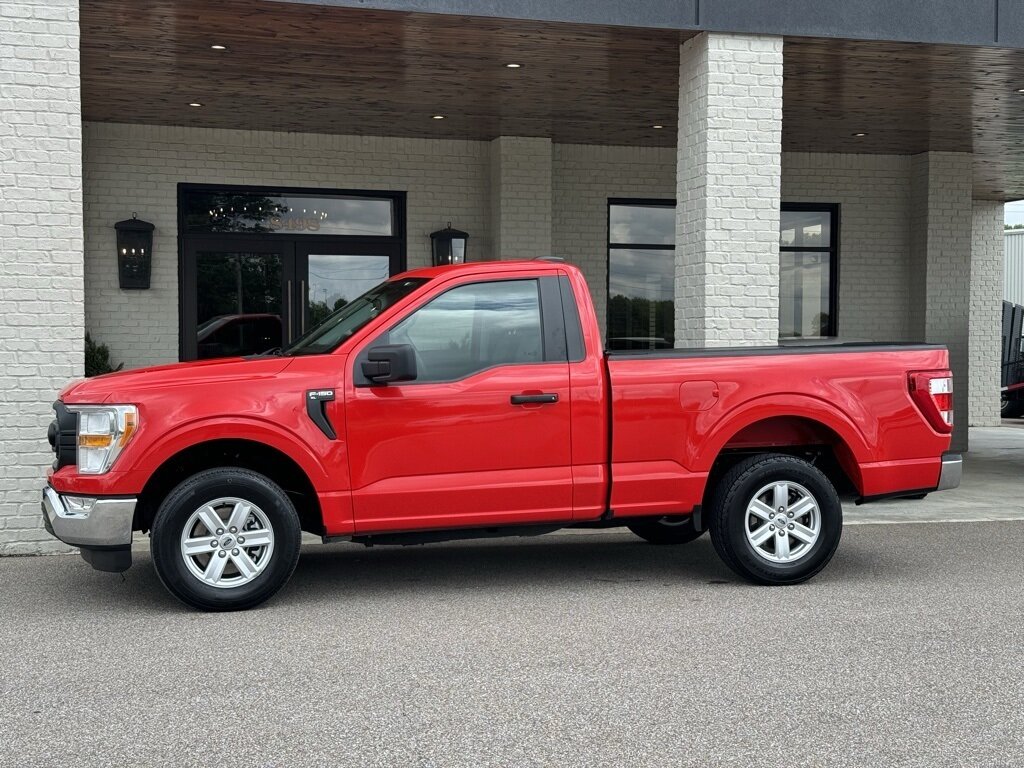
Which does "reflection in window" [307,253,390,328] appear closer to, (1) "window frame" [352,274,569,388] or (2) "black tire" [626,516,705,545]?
(2) "black tire" [626,516,705,545]

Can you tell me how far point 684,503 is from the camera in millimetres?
7527

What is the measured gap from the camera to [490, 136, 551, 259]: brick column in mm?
14812

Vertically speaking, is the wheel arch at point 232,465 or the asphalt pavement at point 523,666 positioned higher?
the wheel arch at point 232,465

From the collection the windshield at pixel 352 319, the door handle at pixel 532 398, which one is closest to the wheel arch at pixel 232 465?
the windshield at pixel 352 319

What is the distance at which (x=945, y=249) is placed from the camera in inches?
647

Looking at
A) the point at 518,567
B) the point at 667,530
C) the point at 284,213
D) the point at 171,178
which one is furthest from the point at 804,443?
the point at 171,178

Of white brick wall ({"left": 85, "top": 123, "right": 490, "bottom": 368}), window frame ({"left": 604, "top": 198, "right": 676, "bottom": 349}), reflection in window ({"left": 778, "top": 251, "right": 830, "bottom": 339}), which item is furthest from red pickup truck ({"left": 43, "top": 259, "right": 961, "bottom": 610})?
reflection in window ({"left": 778, "top": 251, "right": 830, "bottom": 339})

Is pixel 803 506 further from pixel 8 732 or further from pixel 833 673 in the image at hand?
pixel 8 732

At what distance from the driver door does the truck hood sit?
1.77ft

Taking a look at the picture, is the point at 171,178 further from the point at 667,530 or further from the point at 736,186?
the point at 667,530

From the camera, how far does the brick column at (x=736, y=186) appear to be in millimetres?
9945

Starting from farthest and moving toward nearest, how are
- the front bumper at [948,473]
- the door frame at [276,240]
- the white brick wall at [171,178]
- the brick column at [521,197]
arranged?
the brick column at [521,197] < the door frame at [276,240] < the white brick wall at [171,178] < the front bumper at [948,473]

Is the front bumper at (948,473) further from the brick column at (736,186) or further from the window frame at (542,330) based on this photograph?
the window frame at (542,330)

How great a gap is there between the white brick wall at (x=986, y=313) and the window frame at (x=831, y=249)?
6336 mm
